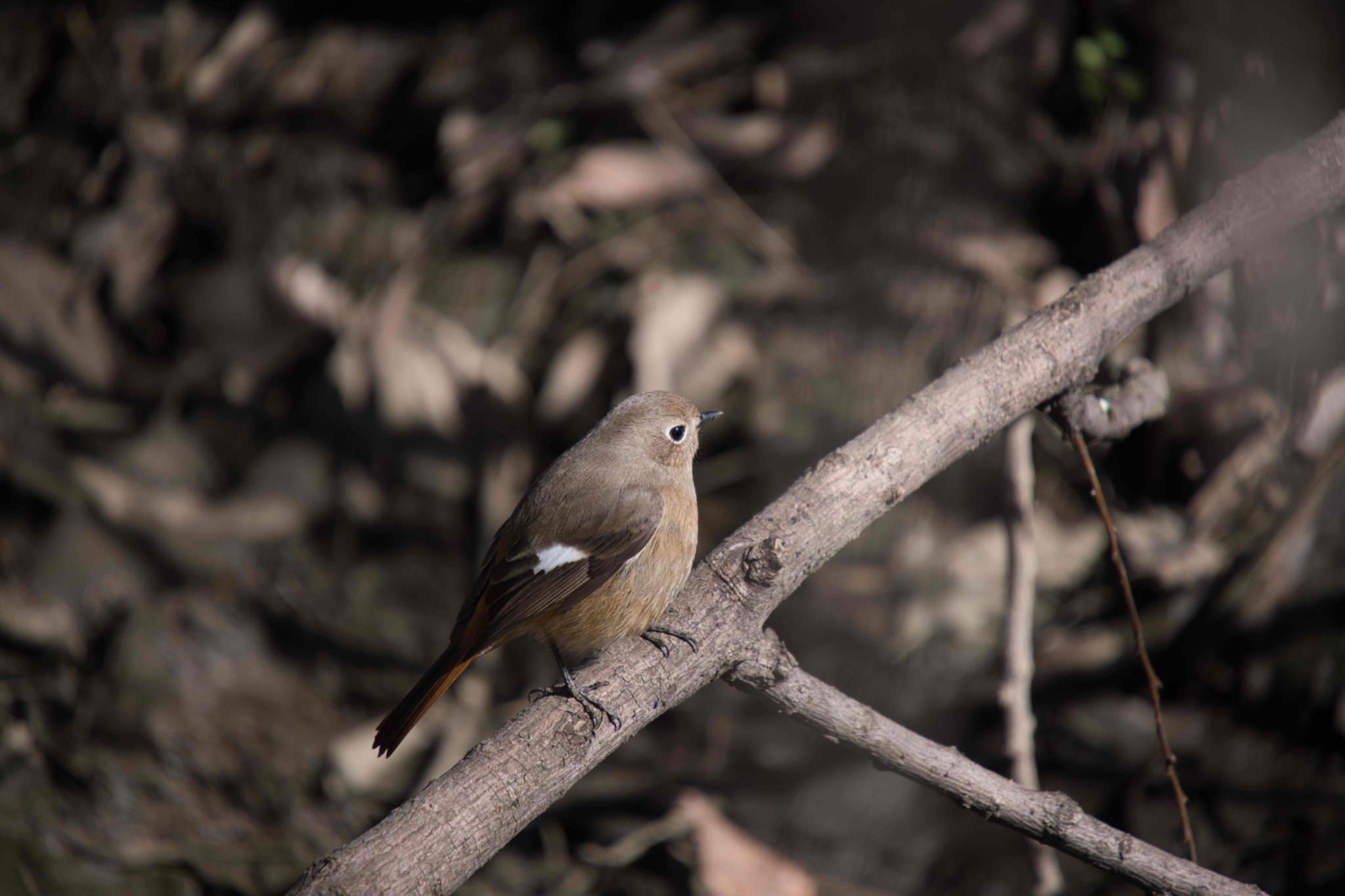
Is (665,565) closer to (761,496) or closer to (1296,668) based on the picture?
(761,496)

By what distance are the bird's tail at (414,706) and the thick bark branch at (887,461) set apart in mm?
497

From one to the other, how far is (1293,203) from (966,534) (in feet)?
5.38

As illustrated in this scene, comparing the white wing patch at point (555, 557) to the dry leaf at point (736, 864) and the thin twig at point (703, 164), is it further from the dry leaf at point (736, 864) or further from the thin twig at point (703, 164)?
the thin twig at point (703, 164)

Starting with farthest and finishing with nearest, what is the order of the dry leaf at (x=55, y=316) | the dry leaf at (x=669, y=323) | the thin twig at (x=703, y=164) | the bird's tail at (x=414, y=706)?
the dry leaf at (x=55, y=316), the thin twig at (x=703, y=164), the dry leaf at (x=669, y=323), the bird's tail at (x=414, y=706)

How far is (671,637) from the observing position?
81.2 inches

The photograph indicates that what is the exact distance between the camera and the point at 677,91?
4.71 m

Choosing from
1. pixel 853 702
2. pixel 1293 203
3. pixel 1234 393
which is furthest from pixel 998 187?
pixel 853 702

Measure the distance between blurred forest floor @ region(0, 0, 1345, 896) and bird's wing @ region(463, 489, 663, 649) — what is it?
1.10 meters

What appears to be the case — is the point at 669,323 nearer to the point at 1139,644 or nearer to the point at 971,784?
the point at 1139,644

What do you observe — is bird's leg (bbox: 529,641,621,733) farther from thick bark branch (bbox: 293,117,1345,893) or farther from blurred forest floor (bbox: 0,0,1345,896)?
blurred forest floor (bbox: 0,0,1345,896)

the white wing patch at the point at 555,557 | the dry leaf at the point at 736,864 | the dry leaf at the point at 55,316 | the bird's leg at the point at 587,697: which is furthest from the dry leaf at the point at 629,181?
the bird's leg at the point at 587,697

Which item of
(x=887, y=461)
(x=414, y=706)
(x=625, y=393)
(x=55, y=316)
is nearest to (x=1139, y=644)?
(x=887, y=461)

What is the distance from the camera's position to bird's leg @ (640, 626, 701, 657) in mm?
2039

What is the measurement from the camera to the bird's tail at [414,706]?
2338 millimetres
